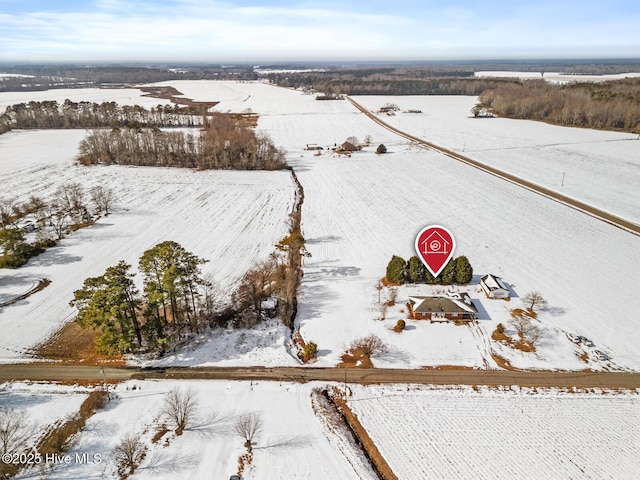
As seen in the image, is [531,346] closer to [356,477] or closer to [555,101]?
[356,477]

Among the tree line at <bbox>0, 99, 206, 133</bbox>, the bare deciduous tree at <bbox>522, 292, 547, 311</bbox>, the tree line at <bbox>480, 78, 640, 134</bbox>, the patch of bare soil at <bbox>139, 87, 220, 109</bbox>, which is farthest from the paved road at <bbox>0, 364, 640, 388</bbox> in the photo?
the patch of bare soil at <bbox>139, 87, 220, 109</bbox>

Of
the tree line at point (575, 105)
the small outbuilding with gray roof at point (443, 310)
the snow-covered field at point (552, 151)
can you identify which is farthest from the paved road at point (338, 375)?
the tree line at point (575, 105)

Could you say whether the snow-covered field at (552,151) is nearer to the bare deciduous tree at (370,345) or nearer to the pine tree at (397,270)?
the pine tree at (397,270)

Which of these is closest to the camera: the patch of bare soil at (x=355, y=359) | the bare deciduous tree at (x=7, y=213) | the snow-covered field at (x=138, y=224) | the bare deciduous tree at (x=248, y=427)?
the bare deciduous tree at (x=248, y=427)

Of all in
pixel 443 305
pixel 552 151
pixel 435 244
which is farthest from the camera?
pixel 552 151

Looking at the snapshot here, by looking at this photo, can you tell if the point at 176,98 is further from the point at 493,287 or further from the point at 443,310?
the point at 443,310

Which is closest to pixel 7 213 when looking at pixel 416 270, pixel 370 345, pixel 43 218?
pixel 43 218
